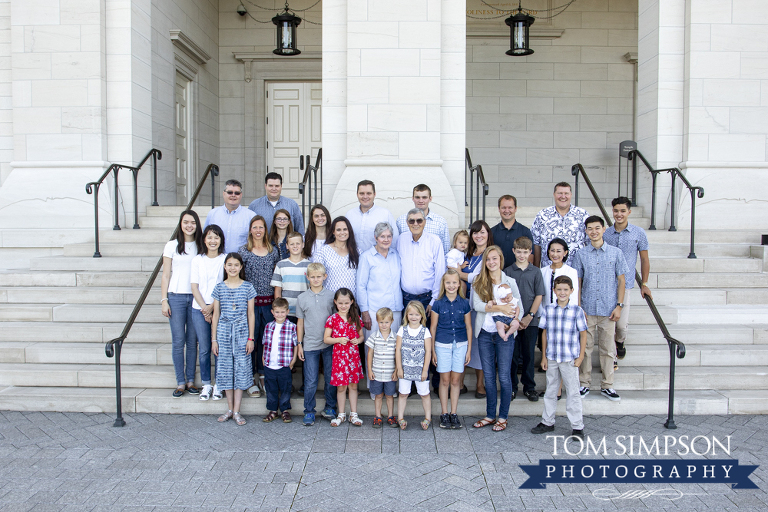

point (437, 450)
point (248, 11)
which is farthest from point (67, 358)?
point (248, 11)

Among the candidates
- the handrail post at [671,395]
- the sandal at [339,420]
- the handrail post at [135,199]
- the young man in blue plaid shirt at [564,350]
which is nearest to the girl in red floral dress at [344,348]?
the sandal at [339,420]

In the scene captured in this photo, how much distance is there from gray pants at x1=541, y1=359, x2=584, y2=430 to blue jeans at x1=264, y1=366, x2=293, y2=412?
2.13 metres

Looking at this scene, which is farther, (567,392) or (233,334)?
(233,334)

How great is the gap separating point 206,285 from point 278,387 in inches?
43.2

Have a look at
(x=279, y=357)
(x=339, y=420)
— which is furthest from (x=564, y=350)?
(x=279, y=357)

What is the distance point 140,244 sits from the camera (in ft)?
25.2

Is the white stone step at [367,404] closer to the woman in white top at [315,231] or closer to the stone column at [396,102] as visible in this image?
the woman in white top at [315,231]

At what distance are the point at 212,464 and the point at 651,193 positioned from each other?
23.1ft

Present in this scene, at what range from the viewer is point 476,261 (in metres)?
5.29

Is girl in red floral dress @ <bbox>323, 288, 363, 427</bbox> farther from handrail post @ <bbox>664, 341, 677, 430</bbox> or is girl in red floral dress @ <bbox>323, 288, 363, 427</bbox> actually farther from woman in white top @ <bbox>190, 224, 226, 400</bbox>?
handrail post @ <bbox>664, 341, 677, 430</bbox>

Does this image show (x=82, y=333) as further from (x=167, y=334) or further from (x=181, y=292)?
(x=181, y=292)

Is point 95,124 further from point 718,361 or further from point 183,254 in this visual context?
point 718,361

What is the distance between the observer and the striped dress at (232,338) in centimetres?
505

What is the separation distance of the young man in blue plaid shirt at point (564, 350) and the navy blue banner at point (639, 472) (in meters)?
0.56
